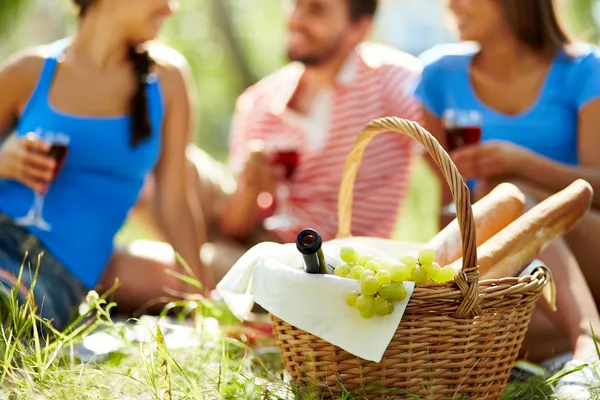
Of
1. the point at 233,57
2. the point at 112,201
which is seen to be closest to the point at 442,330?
the point at 112,201

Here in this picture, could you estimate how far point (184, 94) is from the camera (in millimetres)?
3246

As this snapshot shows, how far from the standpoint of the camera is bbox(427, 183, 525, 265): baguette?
2.03m

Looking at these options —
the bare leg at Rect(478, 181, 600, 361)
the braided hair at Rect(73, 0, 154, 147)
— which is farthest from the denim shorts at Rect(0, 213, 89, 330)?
the bare leg at Rect(478, 181, 600, 361)

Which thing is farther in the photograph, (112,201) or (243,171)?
(243,171)

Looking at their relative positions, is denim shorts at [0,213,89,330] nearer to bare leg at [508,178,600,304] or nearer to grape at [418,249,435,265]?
grape at [418,249,435,265]

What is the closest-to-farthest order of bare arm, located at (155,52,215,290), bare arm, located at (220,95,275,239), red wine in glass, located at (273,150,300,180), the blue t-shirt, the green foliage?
the blue t-shirt → bare arm, located at (155,52,215,290) → red wine in glass, located at (273,150,300,180) → bare arm, located at (220,95,275,239) → the green foliage

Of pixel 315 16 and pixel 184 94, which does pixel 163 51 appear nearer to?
pixel 184 94

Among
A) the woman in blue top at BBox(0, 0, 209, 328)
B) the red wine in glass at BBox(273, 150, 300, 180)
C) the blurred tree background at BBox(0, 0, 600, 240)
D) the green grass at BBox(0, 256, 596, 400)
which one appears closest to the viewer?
the green grass at BBox(0, 256, 596, 400)

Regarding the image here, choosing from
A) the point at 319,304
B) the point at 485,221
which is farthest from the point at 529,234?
the point at 319,304

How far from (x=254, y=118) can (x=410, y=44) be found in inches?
513

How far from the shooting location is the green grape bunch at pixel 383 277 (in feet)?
5.65

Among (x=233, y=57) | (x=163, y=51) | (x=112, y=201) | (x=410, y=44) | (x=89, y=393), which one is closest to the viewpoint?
(x=89, y=393)

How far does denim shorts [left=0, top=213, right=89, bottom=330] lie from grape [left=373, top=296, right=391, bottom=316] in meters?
1.36

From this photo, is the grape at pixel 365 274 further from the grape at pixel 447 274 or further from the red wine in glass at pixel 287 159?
the red wine in glass at pixel 287 159
